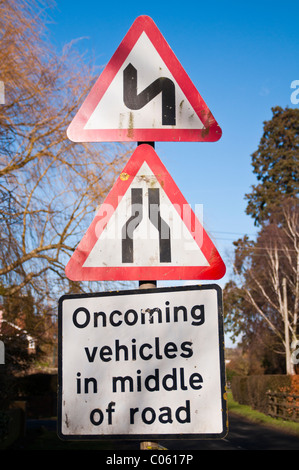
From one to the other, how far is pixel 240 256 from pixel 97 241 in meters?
36.7

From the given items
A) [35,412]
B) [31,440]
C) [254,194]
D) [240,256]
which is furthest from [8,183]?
[254,194]

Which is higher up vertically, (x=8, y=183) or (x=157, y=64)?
(x=8, y=183)

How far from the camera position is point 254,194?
42.0 meters

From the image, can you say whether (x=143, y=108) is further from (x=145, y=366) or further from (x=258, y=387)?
(x=258, y=387)

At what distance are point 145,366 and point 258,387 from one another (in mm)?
28108

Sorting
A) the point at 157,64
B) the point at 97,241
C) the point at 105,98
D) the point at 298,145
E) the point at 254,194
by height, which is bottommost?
the point at 97,241

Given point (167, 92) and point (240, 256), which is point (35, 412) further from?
point (167, 92)

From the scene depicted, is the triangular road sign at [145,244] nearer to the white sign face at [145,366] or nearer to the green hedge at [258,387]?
the white sign face at [145,366]

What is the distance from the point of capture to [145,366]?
2.27 m

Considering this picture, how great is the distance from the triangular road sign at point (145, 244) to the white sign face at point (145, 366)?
0.50 feet

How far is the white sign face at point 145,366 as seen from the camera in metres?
2.22

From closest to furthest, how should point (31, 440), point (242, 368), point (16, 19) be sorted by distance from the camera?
1. point (16, 19)
2. point (31, 440)
3. point (242, 368)

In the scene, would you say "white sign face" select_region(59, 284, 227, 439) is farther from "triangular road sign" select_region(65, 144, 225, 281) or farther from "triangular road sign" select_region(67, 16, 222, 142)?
"triangular road sign" select_region(67, 16, 222, 142)

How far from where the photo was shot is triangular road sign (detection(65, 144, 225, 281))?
2473 mm
